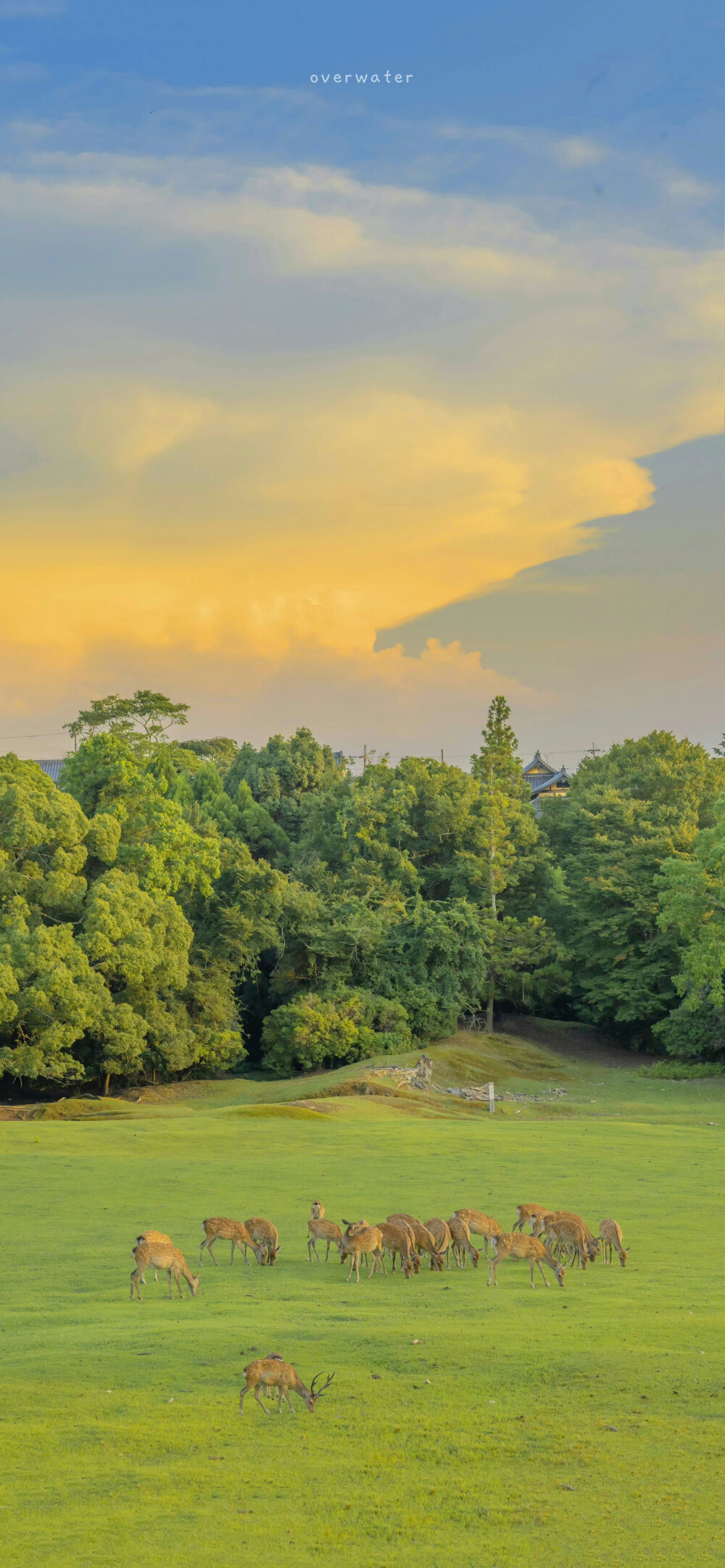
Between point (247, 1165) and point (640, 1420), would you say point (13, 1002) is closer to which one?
point (247, 1165)

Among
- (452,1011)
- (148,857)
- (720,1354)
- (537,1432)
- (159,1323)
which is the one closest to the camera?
(537,1432)

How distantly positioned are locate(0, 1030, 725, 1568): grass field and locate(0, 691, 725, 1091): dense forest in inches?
934

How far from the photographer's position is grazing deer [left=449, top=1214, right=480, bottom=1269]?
54.6 feet

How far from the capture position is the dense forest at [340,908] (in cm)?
4594

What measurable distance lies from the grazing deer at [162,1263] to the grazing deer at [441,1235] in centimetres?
332

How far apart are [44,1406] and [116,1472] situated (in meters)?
1.59

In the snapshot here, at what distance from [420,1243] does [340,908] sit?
40.9 metres

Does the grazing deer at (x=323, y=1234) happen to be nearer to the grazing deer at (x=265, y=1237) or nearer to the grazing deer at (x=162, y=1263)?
the grazing deer at (x=265, y=1237)

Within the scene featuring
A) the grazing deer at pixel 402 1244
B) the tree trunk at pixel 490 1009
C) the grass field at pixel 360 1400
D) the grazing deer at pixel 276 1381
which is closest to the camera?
the grass field at pixel 360 1400

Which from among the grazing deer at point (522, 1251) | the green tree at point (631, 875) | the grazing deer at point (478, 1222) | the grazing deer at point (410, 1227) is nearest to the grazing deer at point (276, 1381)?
the grazing deer at point (522, 1251)

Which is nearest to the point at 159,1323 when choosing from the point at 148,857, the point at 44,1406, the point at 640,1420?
the point at 44,1406

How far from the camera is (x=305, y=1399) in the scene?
1101 cm

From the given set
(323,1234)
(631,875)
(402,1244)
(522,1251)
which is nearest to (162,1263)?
(323,1234)

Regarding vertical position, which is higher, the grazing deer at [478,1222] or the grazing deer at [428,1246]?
the grazing deer at [478,1222]
